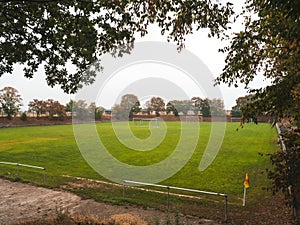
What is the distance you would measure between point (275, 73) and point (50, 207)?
8.01 m

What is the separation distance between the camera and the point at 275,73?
8336 millimetres

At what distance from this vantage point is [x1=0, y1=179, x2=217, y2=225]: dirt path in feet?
28.3

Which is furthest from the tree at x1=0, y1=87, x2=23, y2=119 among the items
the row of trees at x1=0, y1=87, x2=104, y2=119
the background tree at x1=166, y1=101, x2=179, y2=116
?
the background tree at x1=166, y1=101, x2=179, y2=116

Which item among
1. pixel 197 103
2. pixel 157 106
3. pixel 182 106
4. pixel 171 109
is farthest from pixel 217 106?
pixel 182 106

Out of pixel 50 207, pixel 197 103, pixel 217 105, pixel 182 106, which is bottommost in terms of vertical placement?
pixel 50 207

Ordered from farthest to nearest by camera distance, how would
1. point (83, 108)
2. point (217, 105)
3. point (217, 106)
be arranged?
1. point (83, 108)
2. point (217, 106)
3. point (217, 105)

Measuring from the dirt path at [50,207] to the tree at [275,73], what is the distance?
288 cm

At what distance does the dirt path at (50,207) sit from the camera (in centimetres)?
863

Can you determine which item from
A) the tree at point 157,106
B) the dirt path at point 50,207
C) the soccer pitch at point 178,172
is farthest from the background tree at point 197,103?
the dirt path at point 50,207

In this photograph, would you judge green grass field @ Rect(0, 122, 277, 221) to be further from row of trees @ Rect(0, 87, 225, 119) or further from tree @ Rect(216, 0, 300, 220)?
row of trees @ Rect(0, 87, 225, 119)

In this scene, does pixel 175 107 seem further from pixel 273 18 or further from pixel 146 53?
pixel 273 18

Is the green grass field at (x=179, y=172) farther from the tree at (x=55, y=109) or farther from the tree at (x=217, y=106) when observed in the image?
the tree at (x=55, y=109)

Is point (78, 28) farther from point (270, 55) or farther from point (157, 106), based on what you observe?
point (157, 106)

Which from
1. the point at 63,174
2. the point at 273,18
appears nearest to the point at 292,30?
the point at 273,18
